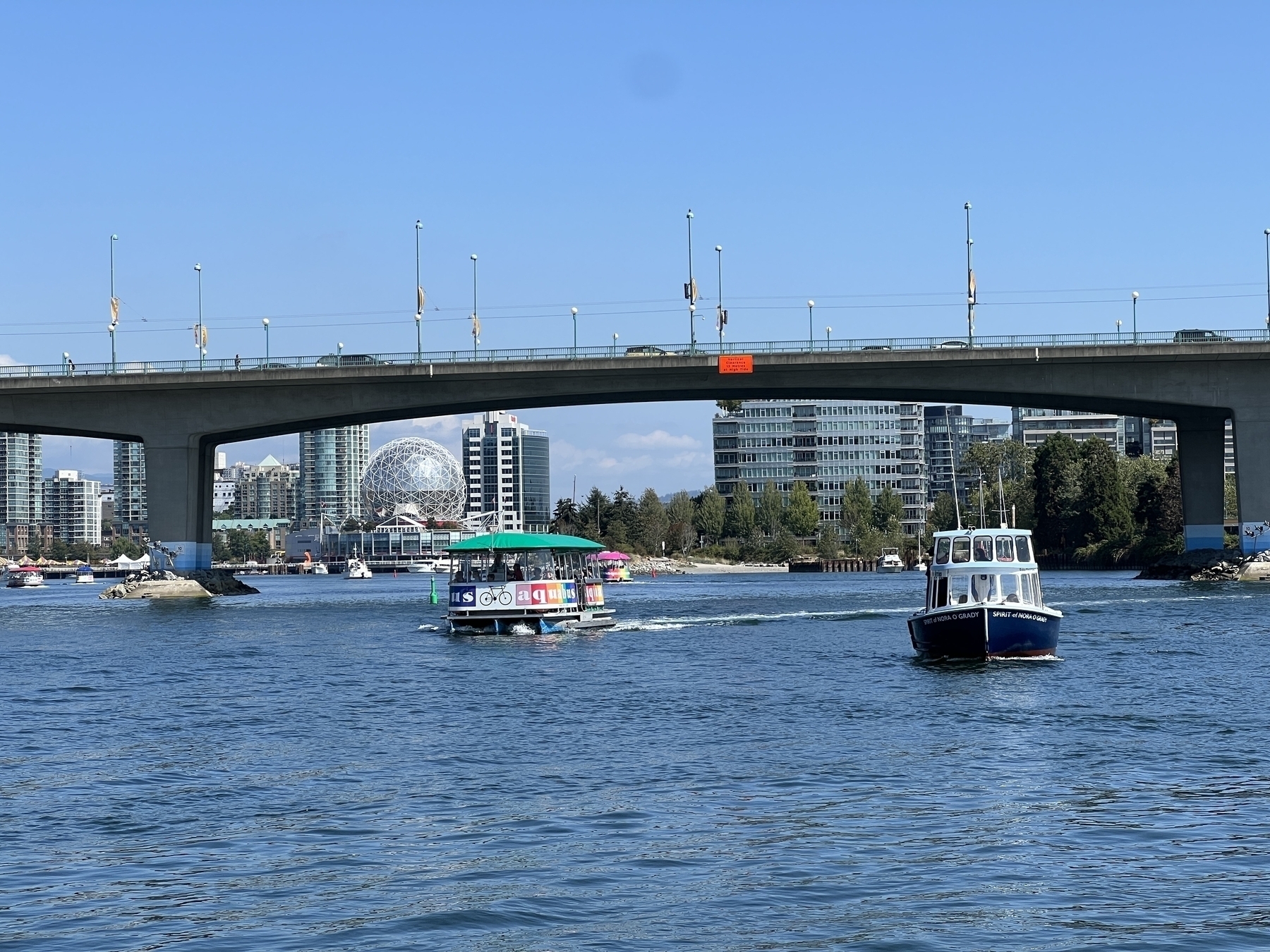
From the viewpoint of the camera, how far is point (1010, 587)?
47219 mm

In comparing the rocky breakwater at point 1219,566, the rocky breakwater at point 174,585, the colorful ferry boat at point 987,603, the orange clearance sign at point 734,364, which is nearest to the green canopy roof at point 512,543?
the colorful ferry boat at point 987,603

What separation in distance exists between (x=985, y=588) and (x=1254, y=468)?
188 ft

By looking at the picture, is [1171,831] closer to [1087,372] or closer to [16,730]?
[16,730]

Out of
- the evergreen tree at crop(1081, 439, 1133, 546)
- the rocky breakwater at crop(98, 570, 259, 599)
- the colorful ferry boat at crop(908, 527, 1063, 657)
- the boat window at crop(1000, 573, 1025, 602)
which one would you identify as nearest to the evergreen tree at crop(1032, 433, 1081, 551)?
the evergreen tree at crop(1081, 439, 1133, 546)

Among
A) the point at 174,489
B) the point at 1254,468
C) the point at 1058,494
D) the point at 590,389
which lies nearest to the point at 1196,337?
the point at 1254,468

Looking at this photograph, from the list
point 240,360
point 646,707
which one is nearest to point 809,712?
point 646,707

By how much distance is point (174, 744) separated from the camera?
32.3 metres

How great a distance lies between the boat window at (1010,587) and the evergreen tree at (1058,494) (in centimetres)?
13642

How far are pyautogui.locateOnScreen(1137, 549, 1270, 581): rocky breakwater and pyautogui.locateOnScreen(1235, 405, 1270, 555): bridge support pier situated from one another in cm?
A: 183

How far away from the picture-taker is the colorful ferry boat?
4631cm

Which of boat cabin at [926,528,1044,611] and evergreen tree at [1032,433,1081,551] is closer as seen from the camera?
boat cabin at [926,528,1044,611]

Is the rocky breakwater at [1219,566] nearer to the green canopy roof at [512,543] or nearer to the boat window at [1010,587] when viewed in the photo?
the green canopy roof at [512,543]

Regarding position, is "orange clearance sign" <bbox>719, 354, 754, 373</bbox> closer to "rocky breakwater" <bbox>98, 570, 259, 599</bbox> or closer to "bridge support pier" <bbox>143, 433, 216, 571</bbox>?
"bridge support pier" <bbox>143, 433, 216, 571</bbox>

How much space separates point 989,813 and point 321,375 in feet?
264
